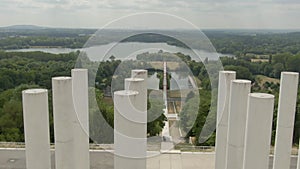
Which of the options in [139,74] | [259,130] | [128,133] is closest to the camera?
[259,130]

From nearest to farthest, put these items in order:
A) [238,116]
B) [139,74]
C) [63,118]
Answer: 1. [63,118]
2. [238,116]
3. [139,74]

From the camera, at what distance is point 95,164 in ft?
37.6

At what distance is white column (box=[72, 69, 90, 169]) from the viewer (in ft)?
21.8

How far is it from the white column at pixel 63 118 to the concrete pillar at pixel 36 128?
676mm

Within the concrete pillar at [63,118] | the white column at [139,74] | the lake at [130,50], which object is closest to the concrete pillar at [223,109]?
the lake at [130,50]

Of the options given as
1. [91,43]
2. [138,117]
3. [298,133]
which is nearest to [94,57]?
[91,43]

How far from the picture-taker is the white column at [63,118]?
19.6 ft

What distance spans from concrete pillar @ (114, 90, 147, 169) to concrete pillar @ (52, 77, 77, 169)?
1.18 m

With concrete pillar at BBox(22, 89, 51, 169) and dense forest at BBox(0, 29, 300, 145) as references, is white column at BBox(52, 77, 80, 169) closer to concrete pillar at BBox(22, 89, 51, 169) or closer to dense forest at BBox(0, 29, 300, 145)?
concrete pillar at BBox(22, 89, 51, 169)

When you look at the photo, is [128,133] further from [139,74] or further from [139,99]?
[139,74]

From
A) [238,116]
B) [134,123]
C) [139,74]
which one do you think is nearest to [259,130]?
[238,116]

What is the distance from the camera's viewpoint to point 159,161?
440 inches

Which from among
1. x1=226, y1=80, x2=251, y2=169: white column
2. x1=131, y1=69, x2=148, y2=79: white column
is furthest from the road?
x1=131, y1=69, x2=148, y2=79: white column

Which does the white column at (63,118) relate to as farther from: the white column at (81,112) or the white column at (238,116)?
the white column at (238,116)
